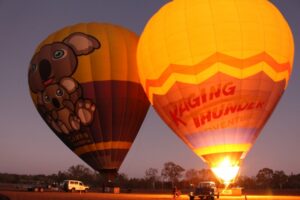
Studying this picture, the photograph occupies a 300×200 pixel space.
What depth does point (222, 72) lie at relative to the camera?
21172 mm

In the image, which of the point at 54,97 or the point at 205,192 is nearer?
the point at 205,192

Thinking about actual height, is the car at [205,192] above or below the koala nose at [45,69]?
below

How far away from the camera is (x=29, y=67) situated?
32.3m

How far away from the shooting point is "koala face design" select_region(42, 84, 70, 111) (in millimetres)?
29078

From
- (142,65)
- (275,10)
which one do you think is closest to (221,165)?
(142,65)

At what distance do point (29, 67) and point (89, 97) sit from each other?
6.86m

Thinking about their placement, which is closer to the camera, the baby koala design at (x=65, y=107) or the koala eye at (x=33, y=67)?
the baby koala design at (x=65, y=107)

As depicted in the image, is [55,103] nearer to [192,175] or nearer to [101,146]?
[101,146]

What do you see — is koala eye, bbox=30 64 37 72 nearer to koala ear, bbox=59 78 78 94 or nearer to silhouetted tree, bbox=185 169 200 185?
koala ear, bbox=59 78 78 94

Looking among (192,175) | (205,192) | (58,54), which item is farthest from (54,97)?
(192,175)

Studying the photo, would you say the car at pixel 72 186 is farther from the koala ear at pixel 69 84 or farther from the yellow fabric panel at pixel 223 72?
the yellow fabric panel at pixel 223 72

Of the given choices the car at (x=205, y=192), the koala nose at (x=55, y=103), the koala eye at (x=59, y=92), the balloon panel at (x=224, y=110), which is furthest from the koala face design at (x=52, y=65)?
the car at (x=205, y=192)

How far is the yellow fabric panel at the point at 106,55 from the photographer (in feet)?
94.4

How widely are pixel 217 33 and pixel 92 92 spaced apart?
35.8 feet
